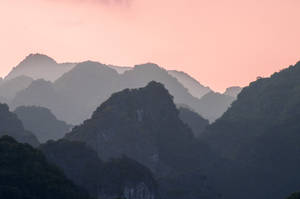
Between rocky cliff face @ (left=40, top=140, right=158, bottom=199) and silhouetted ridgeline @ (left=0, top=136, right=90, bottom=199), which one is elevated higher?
rocky cliff face @ (left=40, top=140, right=158, bottom=199)

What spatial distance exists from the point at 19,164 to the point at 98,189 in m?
39.2

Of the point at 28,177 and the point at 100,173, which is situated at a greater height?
the point at 100,173

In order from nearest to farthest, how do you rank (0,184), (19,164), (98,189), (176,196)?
(0,184)
(19,164)
(98,189)
(176,196)

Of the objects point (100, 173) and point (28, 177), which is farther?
point (100, 173)

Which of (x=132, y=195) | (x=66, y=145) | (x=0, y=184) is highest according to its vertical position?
(x=66, y=145)

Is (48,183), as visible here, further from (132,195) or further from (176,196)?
(176,196)

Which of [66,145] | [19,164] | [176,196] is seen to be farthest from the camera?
[176,196]

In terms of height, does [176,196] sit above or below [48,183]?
above

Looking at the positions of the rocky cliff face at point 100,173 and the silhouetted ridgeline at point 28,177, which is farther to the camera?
the rocky cliff face at point 100,173

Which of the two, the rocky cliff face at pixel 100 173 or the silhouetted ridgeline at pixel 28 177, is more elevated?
the rocky cliff face at pixel 100 173

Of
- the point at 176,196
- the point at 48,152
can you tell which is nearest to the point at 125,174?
the point at 48,152

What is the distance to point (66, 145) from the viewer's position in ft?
527

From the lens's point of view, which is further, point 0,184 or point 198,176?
point 198,176

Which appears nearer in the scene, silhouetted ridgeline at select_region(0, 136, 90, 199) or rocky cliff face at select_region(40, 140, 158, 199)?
silhouetted ridgeline at select_region(0, 136, 90, 199)
